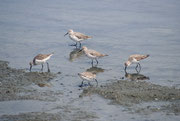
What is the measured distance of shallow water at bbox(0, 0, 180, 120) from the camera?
15.2 meters

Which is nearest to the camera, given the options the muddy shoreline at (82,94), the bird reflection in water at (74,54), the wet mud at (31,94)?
the wet mud at (31,94)

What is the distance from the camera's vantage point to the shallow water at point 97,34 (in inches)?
597

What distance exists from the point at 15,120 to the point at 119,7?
16.4 meters

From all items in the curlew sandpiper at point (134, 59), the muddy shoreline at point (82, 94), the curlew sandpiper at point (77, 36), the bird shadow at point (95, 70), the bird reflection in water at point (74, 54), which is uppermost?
the curlew sandpiper at point (77, 36)

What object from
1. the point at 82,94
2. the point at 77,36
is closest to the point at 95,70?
the point at 82,94

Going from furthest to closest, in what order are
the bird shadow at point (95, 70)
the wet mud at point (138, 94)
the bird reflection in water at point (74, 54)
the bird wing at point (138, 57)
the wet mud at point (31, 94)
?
1. the bird reflection in water at point (74, 54)
2. the bird wing at point (138, 57)
3. the bird shadow at point (95, 70)
4. the wet mud at point (138, 94)
5. the wet mud at point (31, 94)

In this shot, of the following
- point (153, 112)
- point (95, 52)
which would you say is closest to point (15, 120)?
point (153, 112)

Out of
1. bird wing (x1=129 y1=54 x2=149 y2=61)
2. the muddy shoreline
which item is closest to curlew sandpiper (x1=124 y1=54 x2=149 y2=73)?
bird wing (x1=129 y1=54 x2=149 y2=61)

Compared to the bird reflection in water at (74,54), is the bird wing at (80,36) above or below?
above

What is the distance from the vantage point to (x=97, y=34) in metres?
20.2

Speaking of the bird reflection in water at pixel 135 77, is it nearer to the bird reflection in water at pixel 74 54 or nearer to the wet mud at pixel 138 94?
the wet mud at pixel 138 94

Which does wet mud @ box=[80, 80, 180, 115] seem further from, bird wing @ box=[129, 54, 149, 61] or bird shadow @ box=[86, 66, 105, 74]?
bird wing @ box=[129, 54, 149, 61]

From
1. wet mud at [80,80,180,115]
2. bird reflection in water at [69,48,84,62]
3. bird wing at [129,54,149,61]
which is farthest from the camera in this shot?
bird reflection in water at [69,48,84,62]

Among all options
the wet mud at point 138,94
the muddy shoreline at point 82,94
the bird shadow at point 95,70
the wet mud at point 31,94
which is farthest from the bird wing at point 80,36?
the wet mud at point 138,94
